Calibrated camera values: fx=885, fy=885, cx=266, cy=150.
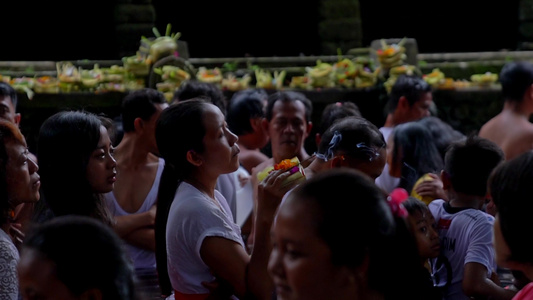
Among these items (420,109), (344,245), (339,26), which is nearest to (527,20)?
(339,26)

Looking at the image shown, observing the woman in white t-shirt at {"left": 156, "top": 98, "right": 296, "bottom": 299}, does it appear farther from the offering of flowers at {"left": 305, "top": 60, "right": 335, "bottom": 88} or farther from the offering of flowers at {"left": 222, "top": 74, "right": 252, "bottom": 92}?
the offering of flowers at {"left": 305, "top": 60, "right": 335, "bottom": 88}

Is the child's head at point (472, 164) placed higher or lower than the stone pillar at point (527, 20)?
higher

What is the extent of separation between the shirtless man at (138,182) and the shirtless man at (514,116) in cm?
294

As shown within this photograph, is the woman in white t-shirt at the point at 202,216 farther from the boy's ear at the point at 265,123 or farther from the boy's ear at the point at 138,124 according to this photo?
the boy's ear at the point at 265,123

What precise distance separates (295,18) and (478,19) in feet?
11.8

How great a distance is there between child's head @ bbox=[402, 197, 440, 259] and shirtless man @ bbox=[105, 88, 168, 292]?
5.39 feet

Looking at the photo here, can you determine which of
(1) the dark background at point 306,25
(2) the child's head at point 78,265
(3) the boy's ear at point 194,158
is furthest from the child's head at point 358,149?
(1) the dark background at point 306,25

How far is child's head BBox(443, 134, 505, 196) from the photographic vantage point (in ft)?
13.6

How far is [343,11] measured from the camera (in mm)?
15086

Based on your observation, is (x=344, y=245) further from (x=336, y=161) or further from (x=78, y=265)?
(x=336, y=161)

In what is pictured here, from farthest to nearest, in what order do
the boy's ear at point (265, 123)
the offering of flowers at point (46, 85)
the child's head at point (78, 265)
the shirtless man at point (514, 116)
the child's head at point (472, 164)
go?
the offering of flowers at point (46, 85) → the shirtless man at point (514, 116) → the boy's ear at point (265, 123) → the child's head at point (472, 164) → the child's head at point (78, 265)

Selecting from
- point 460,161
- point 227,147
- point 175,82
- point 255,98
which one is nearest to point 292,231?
point 227,147

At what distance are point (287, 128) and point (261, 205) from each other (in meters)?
2.59

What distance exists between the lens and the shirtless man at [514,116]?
7015mm
